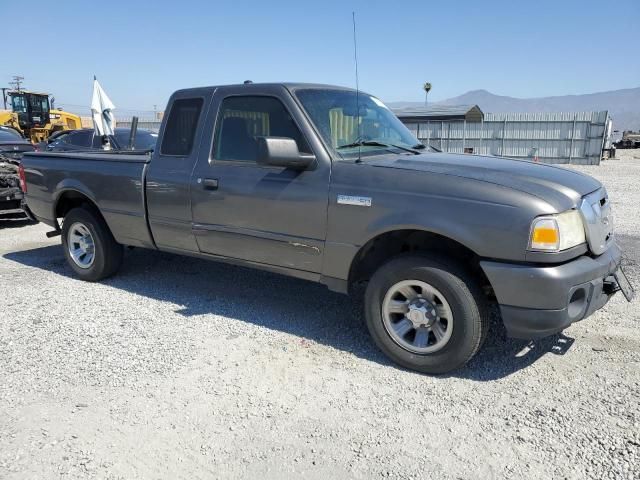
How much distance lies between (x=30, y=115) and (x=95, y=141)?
61.8 feet

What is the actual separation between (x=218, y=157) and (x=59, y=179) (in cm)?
243

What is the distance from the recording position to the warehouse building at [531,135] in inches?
1016

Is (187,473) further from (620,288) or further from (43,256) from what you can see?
(43,256)

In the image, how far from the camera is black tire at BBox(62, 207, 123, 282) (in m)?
5.40

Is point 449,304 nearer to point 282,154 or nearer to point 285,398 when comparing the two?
point 285,398

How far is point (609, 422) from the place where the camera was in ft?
9.36

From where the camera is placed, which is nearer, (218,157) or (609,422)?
(609,422)

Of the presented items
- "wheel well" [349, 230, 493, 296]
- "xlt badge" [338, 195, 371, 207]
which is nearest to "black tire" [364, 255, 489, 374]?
"wheel well" [349, 230, 493, 296]

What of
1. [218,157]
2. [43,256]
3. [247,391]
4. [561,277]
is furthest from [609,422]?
[43,256]

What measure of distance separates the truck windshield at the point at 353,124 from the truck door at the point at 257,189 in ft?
0.50

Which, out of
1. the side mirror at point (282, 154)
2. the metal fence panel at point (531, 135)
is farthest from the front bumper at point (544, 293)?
the metal fence panel at point (531, 135)

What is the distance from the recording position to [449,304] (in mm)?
3287

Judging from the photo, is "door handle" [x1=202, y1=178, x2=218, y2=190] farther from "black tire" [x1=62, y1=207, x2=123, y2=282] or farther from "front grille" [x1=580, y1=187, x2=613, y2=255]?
"front grille" [x1=580, y1=187, x2=613, y2=255]

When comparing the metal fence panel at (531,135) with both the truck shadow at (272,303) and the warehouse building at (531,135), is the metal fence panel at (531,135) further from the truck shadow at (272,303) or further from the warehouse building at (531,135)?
the truck shadow at (272,303)
